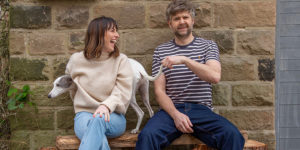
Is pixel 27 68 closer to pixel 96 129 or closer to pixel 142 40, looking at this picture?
pixel 142 40

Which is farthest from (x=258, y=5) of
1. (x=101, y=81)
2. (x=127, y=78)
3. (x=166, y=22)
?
(x=101, y=81)

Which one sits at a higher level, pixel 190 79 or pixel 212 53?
pixel 212 53

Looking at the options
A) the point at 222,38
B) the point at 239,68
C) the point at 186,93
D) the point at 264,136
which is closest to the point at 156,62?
the point at 186,93

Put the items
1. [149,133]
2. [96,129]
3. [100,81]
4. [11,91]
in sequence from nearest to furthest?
[96,129] → [149,133] → [100,81] → [11,91]

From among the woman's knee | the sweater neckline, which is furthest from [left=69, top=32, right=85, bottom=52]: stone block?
the woman's knee

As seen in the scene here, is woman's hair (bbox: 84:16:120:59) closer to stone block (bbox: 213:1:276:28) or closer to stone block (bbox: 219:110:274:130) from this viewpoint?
stone block (bbox: 213:1:276:28)

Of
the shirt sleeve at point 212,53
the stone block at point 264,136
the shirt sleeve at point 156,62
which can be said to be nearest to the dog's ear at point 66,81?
the shirt sleeve at point 156,62

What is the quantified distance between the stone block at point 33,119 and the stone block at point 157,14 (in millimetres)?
1411

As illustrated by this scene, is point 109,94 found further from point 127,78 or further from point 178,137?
point 178,137

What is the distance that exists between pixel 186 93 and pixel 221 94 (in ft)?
1.88

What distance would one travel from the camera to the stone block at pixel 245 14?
10.7ft

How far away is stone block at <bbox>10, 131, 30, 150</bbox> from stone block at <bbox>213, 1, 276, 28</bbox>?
2.28 meters

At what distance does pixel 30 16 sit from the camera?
3.33 meters

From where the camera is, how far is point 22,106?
10.6 ft
